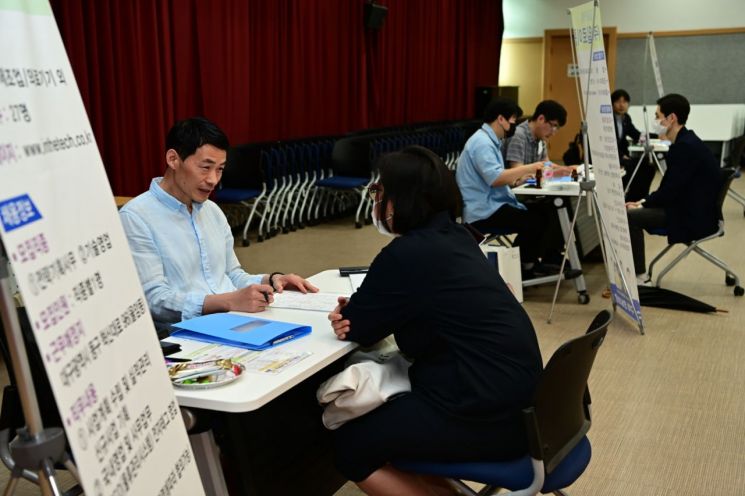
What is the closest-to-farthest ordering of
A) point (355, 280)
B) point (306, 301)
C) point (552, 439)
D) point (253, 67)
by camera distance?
point (552, 439) → point (306, 301) → point (355, 280) → point (253, 67)

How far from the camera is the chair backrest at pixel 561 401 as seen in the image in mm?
2006

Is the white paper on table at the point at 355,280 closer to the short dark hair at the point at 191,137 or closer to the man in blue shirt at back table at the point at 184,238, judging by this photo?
the man in blue shirt at back table at the point at 184,238

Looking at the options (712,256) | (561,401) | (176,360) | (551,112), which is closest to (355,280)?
(176,360)

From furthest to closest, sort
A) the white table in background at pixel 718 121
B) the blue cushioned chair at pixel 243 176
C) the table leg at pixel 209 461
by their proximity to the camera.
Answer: the white table in background at pixel 718 121 → the blue cushioned chair at pixel 243 176 → the table leg at pixel 209 461

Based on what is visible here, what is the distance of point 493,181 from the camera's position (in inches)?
211

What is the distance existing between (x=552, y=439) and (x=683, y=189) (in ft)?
12.4

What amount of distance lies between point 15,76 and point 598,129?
12.6 feet

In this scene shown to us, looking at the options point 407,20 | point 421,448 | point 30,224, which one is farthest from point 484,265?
point 407,20

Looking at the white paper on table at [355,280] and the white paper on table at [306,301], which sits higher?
the white paper on table at [306,301]

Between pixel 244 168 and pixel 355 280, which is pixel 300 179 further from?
pixel 355 280

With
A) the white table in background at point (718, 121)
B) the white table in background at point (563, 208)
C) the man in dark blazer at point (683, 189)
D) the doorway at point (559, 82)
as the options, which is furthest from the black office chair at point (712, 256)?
the doorway at point (559, 82)

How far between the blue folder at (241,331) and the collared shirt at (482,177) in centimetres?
310

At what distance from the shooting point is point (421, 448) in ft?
7.16

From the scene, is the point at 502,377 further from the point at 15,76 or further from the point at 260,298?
the point at 15,76
